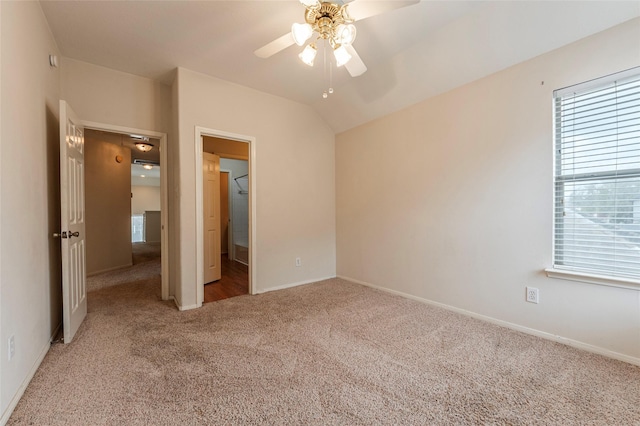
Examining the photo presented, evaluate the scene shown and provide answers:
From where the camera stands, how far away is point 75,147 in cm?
243

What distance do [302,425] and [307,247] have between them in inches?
107

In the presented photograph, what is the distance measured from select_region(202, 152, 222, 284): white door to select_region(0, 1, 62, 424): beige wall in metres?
1.73

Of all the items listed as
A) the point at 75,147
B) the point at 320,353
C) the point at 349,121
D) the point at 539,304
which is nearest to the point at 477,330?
the point at 539,304

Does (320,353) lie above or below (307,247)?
below

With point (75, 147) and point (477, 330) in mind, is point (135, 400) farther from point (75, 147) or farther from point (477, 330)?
point (477, 330)

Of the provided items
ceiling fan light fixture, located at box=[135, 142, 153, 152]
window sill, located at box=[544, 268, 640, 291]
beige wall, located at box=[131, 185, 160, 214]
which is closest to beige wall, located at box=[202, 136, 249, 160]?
ceiling fan light fixture, located at box=[135, 142, 153, 152]

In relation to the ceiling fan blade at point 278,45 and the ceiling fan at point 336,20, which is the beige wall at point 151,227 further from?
the ceiling fan at point 336,20

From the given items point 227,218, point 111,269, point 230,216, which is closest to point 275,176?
point 230,216

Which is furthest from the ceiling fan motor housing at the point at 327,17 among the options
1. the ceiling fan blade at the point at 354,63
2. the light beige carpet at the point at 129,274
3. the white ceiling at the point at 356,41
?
the light beige carpet at the point at 129,274

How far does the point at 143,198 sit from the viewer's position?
1046 cm

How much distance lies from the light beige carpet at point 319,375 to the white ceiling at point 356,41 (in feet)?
7.79

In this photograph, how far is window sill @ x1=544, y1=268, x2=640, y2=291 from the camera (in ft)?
6.05

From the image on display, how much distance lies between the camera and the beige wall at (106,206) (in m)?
4.63

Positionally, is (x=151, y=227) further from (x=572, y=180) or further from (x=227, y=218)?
(x=572, y=180)
